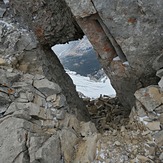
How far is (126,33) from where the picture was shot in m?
7.18

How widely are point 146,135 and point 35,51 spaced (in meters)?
3.88

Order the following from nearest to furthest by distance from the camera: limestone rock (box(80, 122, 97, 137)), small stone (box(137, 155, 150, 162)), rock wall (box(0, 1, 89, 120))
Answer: small stone (box(137, 155, 150, 162)) → limestone rock (box(80, 122, 97, 137)) → rock wall (box(0, 1, 89, 120))

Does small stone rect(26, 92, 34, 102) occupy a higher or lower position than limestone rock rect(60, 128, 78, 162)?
higher

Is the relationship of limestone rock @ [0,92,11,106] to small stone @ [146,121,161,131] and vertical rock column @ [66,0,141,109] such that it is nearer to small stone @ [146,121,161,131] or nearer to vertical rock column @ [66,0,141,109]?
vertical rock column @ [66,0,141,109]

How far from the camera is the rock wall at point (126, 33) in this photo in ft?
22.6

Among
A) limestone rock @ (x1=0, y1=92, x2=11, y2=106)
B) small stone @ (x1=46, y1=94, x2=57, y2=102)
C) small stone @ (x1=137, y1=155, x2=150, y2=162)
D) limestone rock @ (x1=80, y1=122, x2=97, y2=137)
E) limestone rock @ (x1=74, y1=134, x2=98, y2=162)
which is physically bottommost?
small stone @ (x1=137, y1=155, x2=150, y2=162)

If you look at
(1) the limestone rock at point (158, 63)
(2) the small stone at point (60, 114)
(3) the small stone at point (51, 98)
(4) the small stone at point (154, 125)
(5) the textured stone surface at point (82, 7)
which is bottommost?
(4) the small stone at point (154, 125)

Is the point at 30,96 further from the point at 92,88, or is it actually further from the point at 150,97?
the point at 92,88

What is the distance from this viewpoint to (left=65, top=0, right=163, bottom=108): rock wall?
A: 6902 millimetres

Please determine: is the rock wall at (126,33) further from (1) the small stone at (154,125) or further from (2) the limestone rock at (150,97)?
(1) the small stone at (154,125)

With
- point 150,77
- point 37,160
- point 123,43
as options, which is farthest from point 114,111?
point 37,160

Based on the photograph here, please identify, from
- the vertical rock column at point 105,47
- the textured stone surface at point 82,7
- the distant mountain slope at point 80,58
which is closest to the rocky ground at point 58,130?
the vertical rock column at point 105,47

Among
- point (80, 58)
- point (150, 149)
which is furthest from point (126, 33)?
point (80, 58)

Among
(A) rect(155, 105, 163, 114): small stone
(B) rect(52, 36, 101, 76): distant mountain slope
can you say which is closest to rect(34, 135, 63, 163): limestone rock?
(A) rect(155, 105, 163, 114): small stone
